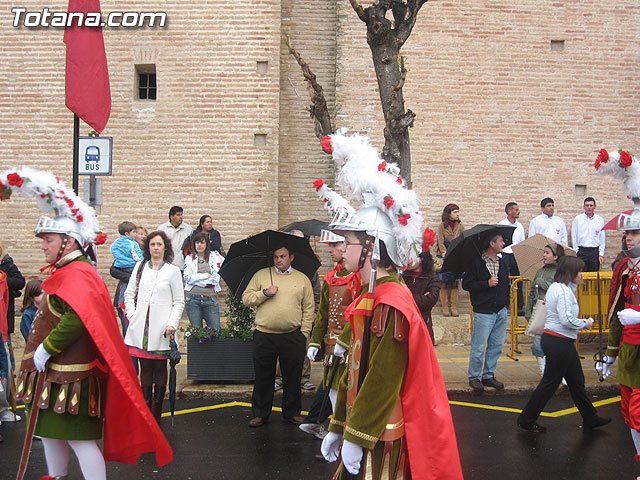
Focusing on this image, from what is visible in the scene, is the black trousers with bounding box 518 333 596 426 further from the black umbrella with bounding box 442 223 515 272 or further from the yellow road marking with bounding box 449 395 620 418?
the black umbrella with bounding box 442 223 515 272

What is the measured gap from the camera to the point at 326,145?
4.30 m

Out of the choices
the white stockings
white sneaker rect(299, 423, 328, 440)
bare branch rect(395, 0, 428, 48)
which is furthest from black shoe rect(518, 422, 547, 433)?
bare branch rect(395, 0, 428, 48)

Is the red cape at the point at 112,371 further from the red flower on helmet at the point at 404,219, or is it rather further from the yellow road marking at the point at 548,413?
the yellow road marking at the point at 548,413

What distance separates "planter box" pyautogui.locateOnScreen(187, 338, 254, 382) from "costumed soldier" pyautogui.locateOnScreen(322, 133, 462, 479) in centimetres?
468

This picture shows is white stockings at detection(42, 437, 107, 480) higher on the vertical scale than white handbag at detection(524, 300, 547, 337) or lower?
lower

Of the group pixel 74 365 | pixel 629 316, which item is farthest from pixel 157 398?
pixel 629 316

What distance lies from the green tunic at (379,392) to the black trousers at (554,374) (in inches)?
142

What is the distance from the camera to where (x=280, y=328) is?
689 centimetres

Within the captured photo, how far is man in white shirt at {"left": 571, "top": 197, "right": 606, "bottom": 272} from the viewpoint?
1207 centimetres

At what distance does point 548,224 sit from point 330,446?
30.2 ft

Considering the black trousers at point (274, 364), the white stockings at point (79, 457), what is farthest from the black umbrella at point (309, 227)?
the white stockings at point (79, 457)

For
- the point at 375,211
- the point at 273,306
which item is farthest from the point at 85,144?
the point at 375,211

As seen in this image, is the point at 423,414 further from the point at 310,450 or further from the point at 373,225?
the point at 310,450

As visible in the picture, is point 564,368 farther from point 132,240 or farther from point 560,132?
point 560,132
